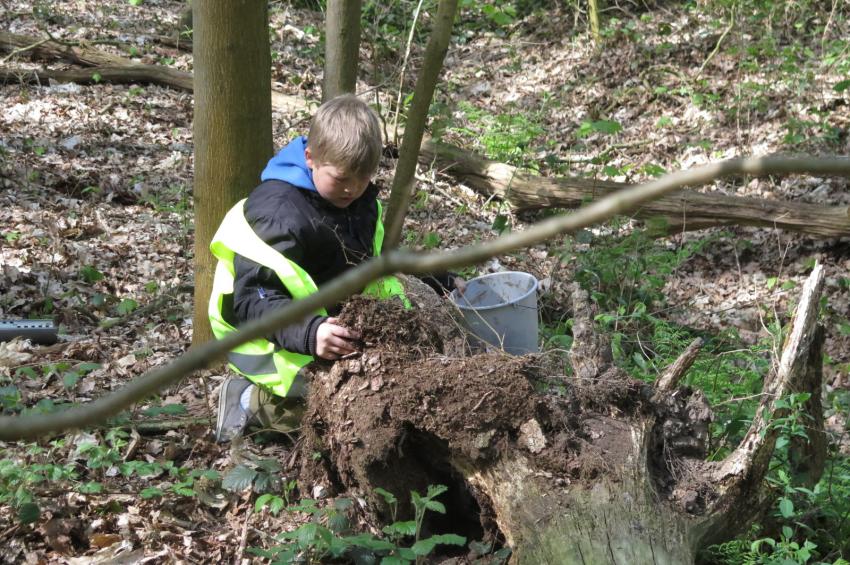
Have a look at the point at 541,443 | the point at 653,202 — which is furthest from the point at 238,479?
the point at 653,202

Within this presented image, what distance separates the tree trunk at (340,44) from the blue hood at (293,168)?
3155mm

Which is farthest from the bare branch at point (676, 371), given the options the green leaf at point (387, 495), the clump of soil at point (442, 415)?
the green leaf at point (387, 495)

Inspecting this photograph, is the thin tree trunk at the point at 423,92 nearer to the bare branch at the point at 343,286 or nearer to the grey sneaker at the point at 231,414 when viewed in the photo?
the grey sneaker at the point at 231,414

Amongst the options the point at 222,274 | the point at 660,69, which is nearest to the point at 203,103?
the point at 222,274

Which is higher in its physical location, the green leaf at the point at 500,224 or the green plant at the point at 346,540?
the green plant at the point at 346,540

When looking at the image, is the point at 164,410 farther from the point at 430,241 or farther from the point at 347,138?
the point at 430,241

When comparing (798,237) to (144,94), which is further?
(144,94)

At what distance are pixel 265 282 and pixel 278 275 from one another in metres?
0.06

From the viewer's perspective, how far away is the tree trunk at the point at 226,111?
12.6ft

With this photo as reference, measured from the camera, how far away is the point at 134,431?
368cm

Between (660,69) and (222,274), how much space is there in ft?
25.0

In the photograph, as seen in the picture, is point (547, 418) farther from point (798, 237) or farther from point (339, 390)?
point (798, 237)

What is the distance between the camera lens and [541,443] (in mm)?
2805

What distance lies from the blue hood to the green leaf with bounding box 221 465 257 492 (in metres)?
1.21
